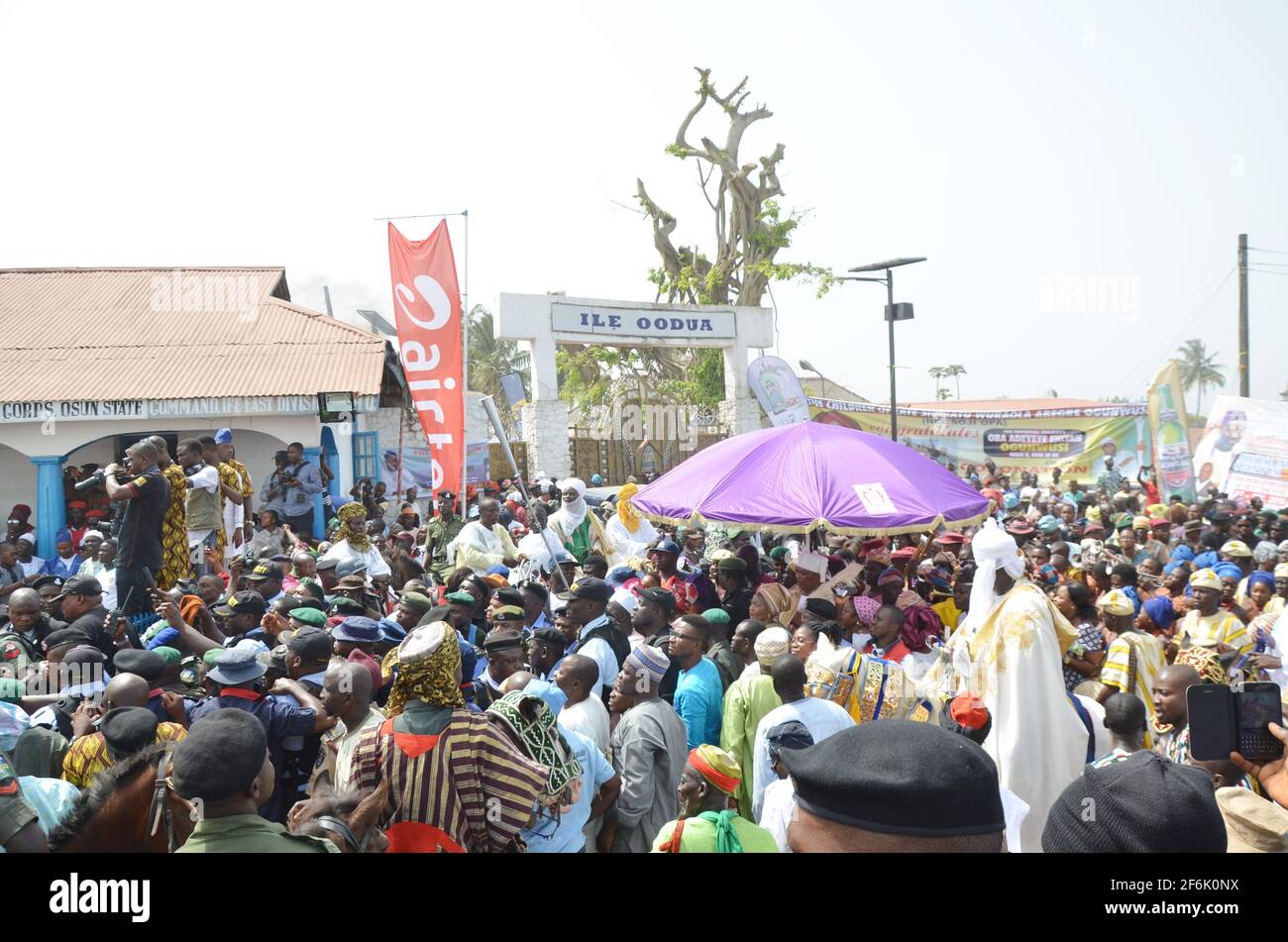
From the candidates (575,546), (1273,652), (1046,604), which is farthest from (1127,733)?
(575,546)

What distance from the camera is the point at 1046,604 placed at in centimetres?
474

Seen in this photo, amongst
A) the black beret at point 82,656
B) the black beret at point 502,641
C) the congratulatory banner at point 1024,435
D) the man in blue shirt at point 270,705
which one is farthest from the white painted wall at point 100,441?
the congratulatory banner at point 1024,435

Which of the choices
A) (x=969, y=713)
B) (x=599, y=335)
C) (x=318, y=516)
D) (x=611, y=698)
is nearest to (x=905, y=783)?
(x=969, y=713)

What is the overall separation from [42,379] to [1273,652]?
625 inches

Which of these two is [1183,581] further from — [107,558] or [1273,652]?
[107,558]

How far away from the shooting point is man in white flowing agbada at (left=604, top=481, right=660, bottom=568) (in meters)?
9.46

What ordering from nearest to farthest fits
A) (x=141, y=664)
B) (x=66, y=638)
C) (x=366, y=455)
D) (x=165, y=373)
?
1. (x=141, y=664)
2. (x=66, y=638)
3. (x=165, y=373)
4. (x=366, y=455)

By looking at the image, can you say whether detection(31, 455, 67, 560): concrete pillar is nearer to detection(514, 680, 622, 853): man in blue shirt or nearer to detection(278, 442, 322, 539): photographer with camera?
detection(278, 442, 322, 539): photographer with camera

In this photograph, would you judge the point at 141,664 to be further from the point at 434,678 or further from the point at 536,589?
the point at 536,589

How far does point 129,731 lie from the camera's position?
11.4 ft

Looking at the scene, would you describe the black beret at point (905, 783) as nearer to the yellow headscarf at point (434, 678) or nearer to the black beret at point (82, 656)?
the yellow headscarf at point (434, 678)

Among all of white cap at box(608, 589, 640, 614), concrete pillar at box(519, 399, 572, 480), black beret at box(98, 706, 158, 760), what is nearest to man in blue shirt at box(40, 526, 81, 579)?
white cap at box(608, 589, 640, 614)

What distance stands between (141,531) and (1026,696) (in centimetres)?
563

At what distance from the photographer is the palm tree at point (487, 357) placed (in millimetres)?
43750
